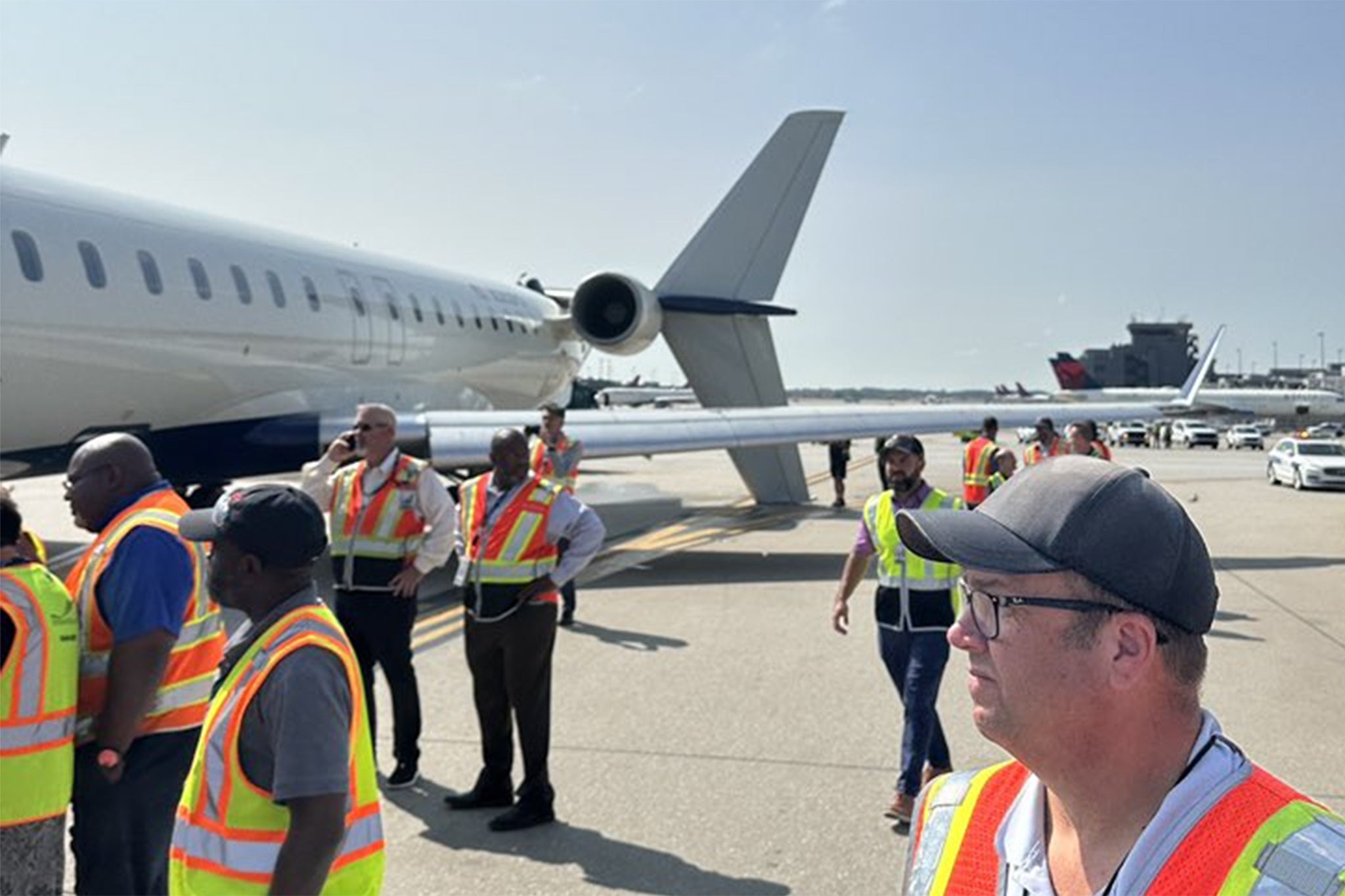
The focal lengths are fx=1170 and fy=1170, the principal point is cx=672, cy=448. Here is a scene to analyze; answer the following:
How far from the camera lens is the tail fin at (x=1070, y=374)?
93688 mm

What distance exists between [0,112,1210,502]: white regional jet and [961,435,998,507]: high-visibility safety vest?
2204mm

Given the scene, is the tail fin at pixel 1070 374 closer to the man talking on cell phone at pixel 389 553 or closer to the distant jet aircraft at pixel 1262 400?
the distant jet aircraft at pixel 1262 400

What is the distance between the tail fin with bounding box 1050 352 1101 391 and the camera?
93.7 meters

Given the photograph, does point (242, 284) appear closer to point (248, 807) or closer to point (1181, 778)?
point (248, 807)

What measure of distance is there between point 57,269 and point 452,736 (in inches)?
224

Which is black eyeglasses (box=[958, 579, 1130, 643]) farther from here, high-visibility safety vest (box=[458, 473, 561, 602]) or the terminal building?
the terminal building

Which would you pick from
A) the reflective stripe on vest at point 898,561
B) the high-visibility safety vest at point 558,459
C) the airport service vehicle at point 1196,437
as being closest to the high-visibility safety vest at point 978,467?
the high-visibility safety vest at point 558,459

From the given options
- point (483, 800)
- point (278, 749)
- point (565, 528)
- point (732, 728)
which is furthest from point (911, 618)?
point (278, 749)

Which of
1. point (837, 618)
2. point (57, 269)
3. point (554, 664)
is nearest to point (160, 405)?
point (57, 269)

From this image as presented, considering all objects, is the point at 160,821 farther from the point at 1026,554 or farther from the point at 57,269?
the point at 57,269

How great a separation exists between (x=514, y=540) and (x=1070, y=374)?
94.3 metres

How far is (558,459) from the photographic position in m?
11.0

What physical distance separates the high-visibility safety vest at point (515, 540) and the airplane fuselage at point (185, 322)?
541 cm

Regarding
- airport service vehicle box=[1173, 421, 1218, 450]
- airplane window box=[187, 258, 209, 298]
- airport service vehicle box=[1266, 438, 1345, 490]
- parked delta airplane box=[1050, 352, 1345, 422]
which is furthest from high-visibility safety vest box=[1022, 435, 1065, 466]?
parked delta airplane box=[1050, 352, 1345, 422]
